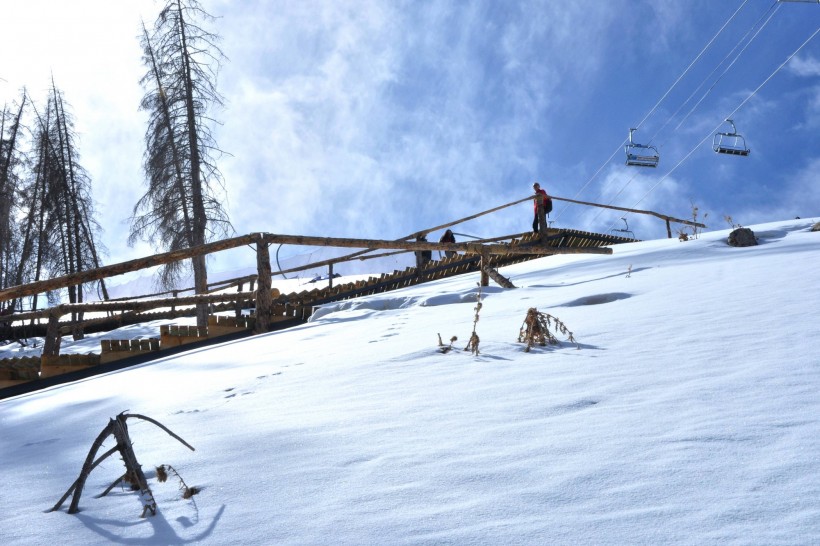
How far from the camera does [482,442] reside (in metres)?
2.03

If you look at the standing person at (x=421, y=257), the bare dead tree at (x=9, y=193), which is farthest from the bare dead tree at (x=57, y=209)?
the standing person at (x=421, y=257)

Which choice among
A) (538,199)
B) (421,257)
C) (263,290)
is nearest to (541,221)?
(538,199)

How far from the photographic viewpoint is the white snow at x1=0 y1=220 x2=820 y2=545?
147 centimetres

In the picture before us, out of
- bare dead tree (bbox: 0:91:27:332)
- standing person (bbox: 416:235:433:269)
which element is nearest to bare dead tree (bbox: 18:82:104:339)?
bare dead tree (bbox: 0:91:27:332)

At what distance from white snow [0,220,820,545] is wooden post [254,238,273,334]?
3.53m

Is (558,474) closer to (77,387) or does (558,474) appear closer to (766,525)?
(766,525)

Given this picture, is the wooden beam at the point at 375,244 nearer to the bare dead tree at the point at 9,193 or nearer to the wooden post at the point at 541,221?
the wooden post at the point at 541,221

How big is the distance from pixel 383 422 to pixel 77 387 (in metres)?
3.56

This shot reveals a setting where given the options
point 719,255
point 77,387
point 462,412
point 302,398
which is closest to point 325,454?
point 462,412

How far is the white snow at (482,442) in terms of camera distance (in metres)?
1.47

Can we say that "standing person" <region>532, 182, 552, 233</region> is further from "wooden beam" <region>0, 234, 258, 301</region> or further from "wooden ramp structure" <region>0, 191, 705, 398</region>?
"wooden beam" <region>0, 234, 258, 301</region>

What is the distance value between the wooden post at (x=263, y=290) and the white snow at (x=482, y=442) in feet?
11.6

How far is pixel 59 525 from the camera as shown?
1773mm

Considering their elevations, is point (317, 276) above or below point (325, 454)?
above
